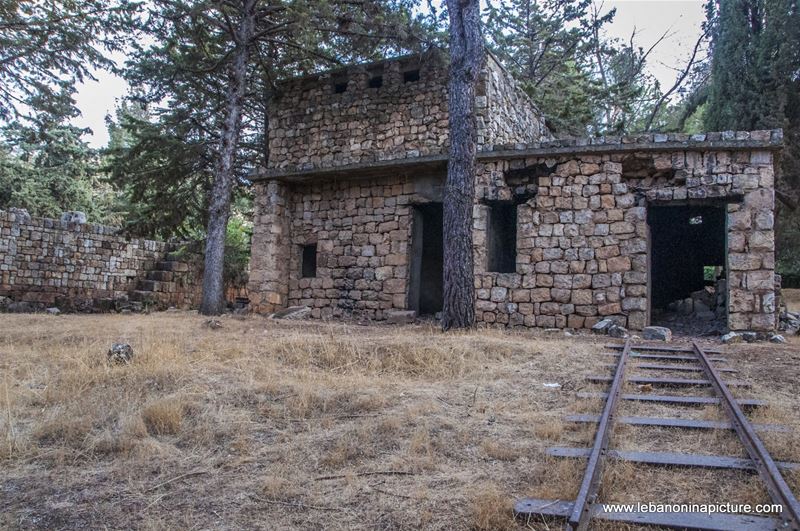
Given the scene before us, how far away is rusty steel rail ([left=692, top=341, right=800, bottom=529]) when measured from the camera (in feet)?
9.40

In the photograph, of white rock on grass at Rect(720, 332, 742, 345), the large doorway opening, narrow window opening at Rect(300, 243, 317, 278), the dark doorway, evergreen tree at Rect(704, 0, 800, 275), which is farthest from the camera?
evergreen tree at Rect(704, 0, 800, 275)

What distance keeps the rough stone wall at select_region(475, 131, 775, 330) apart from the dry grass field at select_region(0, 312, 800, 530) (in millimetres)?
2691

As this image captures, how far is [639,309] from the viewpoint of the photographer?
1055 cm

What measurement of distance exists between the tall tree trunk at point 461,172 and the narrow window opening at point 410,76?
12.6 feet

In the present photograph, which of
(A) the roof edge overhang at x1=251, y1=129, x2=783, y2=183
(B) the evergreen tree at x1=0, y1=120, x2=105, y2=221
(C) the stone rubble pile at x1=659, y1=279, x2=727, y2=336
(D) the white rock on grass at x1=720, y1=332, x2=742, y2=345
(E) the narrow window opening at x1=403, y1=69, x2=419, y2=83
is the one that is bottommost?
(D) the white rock on grass at x1=720, y1=332, x2=742, y2=345

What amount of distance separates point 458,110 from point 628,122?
1697 centimetres

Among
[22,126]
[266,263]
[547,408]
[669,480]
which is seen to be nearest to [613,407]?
[547,408]

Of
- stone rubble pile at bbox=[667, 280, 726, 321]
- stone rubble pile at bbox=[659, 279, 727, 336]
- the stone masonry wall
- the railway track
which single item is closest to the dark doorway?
the stone masonry wall

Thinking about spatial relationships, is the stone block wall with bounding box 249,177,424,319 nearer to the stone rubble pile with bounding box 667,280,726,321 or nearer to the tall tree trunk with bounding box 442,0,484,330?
the tall tree trunk with bounding box 442,0,484,330

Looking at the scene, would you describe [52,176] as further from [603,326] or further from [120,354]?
[603,326]

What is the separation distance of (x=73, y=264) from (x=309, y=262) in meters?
6.85

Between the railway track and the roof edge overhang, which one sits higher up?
the roof edge overhang

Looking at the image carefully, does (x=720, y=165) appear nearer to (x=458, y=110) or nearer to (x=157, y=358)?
(x=458, y=110)

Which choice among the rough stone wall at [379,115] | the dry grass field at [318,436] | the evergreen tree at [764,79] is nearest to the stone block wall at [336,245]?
the rough stone wall at [379,115]
